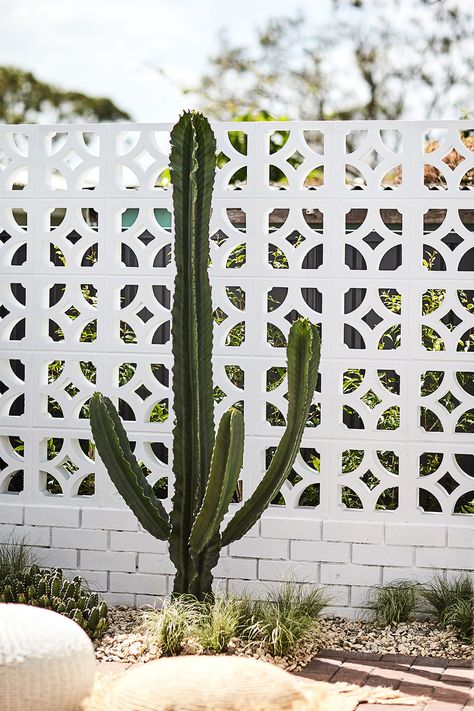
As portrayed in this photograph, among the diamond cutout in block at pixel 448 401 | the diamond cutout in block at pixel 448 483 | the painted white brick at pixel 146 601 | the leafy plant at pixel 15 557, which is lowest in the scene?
the painted white brick at pixel 146 601

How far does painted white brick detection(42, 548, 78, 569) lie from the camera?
5.48 metres

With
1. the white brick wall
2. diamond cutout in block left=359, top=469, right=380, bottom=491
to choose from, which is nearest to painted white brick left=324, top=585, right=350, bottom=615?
the white brick wall

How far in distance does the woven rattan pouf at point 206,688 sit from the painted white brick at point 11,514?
2206 mm

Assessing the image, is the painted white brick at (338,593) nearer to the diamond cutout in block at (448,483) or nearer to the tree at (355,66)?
the diamond cutout in block at (448,483)

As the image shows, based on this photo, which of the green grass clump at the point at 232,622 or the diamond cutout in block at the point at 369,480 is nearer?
the green grass clump at the point at 232,622

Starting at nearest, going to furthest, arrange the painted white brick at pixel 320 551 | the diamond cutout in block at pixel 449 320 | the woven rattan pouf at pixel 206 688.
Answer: the woven rattan pouf at pixel 206 688, the painted white brick at pixel 320 551, the diamond cutout in block at pixel 449 320

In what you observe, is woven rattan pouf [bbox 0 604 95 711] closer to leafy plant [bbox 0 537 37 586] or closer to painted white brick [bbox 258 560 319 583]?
leafy plant [bbox 0 537 37 586]

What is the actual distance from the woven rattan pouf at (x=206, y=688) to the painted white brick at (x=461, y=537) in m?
1.86

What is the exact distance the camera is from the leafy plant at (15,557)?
525cm

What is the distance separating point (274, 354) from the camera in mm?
5262

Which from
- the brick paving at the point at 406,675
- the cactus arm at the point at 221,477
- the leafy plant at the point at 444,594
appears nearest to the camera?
the brick paving at the point at 406,675

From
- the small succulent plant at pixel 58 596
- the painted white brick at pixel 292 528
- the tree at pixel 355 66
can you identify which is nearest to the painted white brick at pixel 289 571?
the painted white brick at pixel 292 528

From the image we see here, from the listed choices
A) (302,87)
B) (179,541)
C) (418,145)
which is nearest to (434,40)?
(302,87)

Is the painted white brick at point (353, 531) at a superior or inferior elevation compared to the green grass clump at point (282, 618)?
superior
